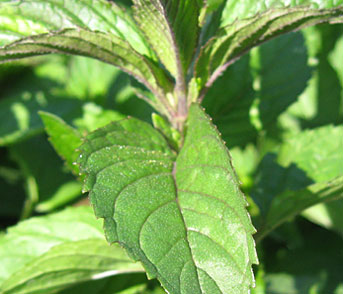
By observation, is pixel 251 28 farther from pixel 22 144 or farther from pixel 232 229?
pixel 22 144

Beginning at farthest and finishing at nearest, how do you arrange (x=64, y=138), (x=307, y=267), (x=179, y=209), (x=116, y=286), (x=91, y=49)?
(x=307, y=267)
(x=116, y=286)
(x=64, y=138)
(x=91, y=49)
(x=179, y=209)

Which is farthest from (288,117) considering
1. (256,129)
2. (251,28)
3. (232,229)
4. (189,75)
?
(232,229)

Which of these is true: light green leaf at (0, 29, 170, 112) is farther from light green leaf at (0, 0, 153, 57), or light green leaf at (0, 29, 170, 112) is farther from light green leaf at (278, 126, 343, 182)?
light green leaf at (278, 126, 343, 182)

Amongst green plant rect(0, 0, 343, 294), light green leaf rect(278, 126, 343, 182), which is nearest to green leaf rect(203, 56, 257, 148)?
green plant rect(0, 0, 343, 294)

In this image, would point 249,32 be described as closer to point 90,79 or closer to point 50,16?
point 50,16

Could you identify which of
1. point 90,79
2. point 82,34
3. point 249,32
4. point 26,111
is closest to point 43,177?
point 26,111

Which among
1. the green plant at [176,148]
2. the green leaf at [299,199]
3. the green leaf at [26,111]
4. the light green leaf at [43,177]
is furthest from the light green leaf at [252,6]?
the light green leaf at [43,177]
